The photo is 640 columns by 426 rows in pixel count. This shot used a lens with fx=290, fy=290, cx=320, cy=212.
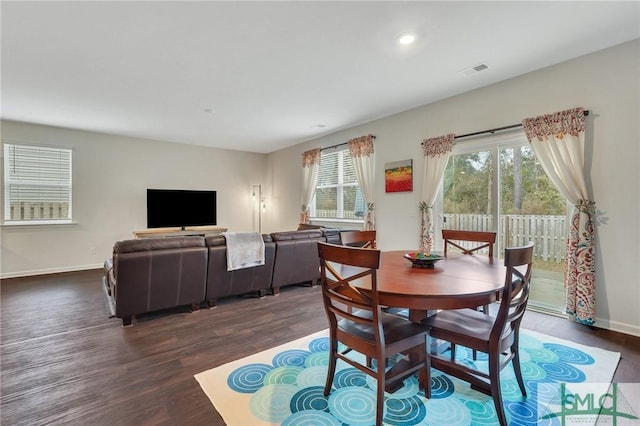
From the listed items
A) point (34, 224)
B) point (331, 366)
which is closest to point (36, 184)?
point (34, 224)

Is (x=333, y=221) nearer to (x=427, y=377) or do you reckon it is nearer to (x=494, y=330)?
(x=427, y=377)

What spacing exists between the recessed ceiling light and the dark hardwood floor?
9.12 feet

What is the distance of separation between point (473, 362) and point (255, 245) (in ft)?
8.24

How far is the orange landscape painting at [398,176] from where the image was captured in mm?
4457

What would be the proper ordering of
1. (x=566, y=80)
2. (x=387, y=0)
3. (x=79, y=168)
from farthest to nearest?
(x=79, y=168) < (x=566, y=80) < (x=387, y=0)

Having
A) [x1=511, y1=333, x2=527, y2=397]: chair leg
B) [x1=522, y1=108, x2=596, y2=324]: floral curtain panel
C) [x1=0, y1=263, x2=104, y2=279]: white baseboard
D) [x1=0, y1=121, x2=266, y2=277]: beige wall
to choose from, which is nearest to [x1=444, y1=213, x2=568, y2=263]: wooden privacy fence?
[x1=522, y1=108, x2=596, y2=324]: floral curtain panel

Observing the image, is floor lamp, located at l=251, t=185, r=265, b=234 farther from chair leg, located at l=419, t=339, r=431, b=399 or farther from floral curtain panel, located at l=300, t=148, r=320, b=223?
chair leg, located at l=419, t=339, r=431, b=399

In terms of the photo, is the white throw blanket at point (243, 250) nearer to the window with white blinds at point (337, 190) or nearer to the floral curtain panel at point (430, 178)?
the floral curtain panel at point (430, 178)

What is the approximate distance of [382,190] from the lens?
16.1 ft

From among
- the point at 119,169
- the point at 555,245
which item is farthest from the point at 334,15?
the point at 119,169

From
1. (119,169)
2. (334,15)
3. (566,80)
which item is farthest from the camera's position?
(119,169)

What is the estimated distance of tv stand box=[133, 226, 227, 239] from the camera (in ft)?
19.1

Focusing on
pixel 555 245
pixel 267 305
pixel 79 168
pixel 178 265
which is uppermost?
pixel 79 168

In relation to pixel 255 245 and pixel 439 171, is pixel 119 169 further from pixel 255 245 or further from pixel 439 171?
pixel 439 171
